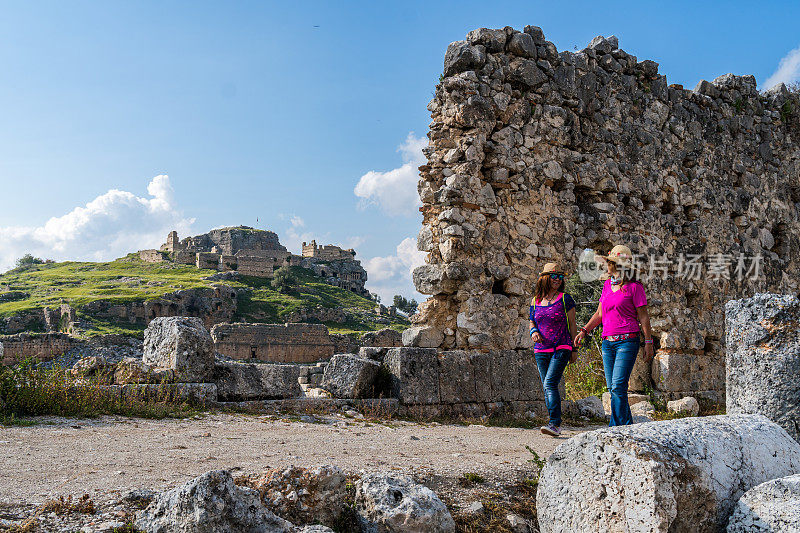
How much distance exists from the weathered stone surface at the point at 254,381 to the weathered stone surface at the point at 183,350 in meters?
0.17

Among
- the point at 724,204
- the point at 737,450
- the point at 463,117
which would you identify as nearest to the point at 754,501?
the point at 737,450

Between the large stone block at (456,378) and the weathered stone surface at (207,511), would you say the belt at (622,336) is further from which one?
the weathered stone surface at (207,511)

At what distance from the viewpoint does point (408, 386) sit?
7.05 meters

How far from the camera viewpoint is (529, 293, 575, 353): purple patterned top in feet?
19.3

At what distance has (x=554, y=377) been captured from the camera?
589 cm

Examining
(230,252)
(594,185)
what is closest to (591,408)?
(594,185)

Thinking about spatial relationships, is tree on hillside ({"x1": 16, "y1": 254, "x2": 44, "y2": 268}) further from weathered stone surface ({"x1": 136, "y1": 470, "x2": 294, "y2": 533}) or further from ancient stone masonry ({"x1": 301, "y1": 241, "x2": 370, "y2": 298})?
weathered stone surface ({"x1": 136, "y1": 470, "x2": 294, "y2": 533})

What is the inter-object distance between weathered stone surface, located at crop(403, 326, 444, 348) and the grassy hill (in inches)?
1253

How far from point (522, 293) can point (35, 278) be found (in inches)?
2398

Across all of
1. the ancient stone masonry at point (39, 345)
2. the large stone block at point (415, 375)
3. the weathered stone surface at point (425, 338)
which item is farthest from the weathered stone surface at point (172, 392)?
the ancient stone masonry at point (39, 345)

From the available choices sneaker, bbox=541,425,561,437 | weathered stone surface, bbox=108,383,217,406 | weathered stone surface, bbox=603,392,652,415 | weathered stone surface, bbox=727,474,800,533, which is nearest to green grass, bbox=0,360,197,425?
weathered stone surface, bbox=108,383,217,406

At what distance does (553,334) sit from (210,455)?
3.21m

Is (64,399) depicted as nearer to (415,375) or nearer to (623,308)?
(415,375)

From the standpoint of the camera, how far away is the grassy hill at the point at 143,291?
4231 centimetres
